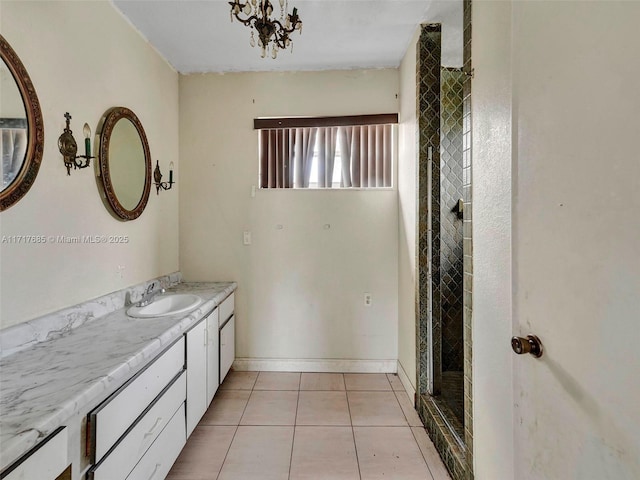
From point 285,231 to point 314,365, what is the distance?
1276mm

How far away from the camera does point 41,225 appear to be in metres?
1.41

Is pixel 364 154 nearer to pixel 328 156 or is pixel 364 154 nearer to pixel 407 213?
pixel 328 156

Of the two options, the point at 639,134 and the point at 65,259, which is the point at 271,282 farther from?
the point at 639,134

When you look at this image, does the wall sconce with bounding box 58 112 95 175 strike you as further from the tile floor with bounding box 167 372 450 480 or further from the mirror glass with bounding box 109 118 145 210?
the tile floor with bounding box 167 372 450 480

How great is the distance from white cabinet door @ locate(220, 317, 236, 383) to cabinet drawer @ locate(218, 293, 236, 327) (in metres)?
0.06

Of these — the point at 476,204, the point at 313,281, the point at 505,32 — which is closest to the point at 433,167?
the point at 476,204

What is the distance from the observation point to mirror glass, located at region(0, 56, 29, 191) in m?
1.21

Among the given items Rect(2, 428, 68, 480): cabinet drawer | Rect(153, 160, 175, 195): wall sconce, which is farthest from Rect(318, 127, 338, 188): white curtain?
Rect(2, 428, 68, 480): cabinet drawer

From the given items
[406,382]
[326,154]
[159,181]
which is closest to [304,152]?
[326,154]

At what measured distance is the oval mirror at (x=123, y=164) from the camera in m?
1.82

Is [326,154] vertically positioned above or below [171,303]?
above

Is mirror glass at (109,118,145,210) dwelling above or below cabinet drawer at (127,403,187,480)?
above

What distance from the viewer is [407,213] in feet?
8.21

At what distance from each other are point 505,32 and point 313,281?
2.18m
